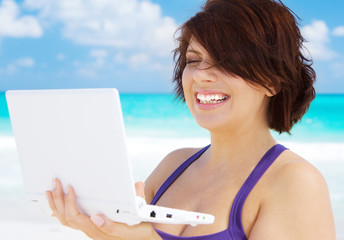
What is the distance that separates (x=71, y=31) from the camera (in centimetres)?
2225

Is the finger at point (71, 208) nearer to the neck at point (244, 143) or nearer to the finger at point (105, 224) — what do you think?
the finger at point (105, 224)

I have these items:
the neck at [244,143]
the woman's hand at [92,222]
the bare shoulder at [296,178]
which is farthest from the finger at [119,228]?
the neck at [244,143]

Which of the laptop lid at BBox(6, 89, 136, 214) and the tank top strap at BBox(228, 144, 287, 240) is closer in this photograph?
the laptop lid at BBox(6, 89, 136, 214)

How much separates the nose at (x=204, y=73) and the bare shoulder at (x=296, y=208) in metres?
0.39

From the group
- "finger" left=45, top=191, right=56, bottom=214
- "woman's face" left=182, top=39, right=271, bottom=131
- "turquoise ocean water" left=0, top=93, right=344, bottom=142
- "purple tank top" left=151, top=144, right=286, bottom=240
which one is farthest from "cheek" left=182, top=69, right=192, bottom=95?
"turquoise ocean water" left=0, top=93, right=344, bottom=142

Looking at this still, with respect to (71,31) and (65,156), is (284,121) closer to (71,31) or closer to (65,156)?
(65,156)

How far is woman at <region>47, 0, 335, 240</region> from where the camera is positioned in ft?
4.68

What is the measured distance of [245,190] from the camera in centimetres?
159

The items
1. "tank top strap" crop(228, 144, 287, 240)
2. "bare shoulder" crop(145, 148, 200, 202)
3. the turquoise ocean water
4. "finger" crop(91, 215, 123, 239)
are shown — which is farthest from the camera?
the turquoise ocean water

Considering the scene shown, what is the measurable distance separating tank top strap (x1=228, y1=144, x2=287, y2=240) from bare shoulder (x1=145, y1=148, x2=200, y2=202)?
1.58 feet

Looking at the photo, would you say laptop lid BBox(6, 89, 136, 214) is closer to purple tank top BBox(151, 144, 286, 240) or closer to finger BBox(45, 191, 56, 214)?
finger BBox(45, 191, 56, 214)

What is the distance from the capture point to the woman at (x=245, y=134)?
1426 mm

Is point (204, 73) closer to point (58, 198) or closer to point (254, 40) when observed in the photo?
point (254, 40)

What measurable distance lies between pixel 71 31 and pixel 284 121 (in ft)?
70.3
